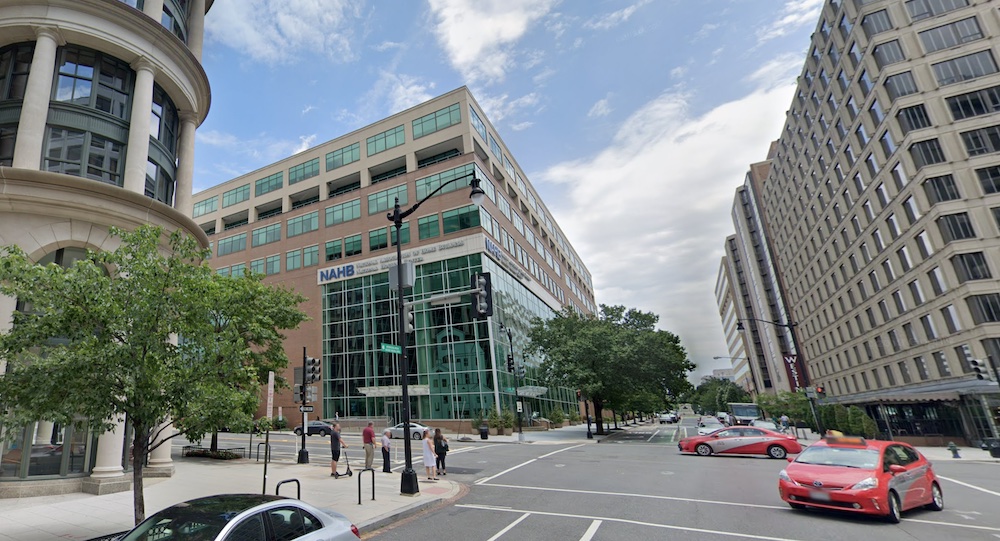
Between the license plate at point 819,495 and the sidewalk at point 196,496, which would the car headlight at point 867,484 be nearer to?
the license plate at point 819,495

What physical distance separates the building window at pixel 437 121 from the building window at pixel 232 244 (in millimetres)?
26067

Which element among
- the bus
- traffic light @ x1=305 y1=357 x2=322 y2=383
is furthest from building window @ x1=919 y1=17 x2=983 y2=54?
traffic light @ x1=305 y1=357 x2=322 y2=383

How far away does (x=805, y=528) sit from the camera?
28.6 ft

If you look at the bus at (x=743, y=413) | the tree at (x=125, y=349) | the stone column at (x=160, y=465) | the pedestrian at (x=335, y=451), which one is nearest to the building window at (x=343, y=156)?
the stone column at (x=160, y=465)

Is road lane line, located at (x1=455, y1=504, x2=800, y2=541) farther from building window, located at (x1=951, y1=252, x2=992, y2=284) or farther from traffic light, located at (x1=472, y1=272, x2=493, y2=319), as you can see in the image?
building window, located at (x1=951, y1=252, x2=992, y2=284)

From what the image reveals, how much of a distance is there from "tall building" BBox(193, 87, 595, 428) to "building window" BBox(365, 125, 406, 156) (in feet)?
0.50

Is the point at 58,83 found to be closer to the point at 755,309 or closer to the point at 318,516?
the point at 318,516

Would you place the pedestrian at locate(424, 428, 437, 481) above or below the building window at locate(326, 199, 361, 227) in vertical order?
below

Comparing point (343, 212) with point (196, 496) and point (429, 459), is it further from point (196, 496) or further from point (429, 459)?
point (196, 496)

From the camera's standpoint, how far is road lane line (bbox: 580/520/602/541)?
852 centimetres

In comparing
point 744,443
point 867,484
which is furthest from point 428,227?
point 867,484

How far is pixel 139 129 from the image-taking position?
1705 centimetres

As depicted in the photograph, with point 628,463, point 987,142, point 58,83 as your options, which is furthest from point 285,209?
point 987,142

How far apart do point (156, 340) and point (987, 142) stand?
1950 inches
